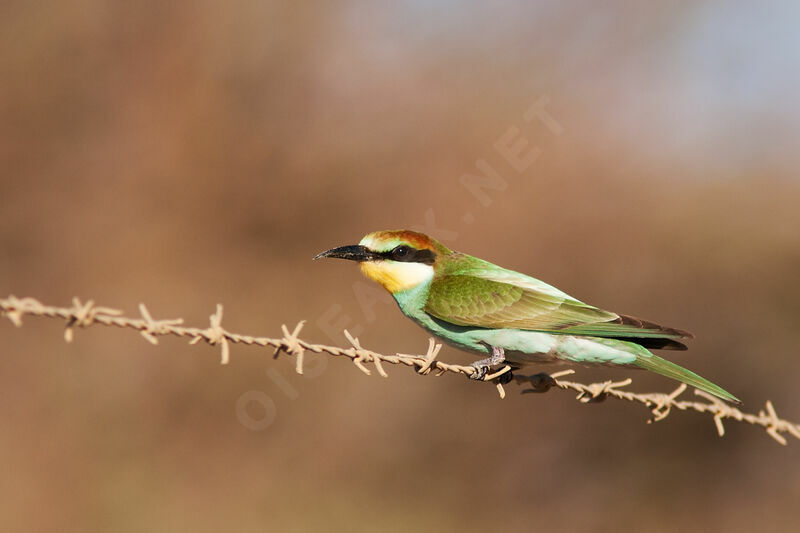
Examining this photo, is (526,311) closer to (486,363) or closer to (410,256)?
(486,363)

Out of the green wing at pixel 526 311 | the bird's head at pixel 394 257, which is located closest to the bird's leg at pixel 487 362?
the green wing at pixel 526 311

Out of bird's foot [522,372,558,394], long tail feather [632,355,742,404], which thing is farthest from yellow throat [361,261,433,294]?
long tail feather [632,355,742,404]

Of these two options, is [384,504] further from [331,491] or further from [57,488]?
[57,488]

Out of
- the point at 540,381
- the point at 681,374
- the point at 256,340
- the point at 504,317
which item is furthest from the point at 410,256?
the point at 256,340

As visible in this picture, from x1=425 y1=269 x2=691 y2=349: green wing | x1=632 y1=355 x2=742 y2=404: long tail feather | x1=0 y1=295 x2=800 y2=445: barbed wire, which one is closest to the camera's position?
x1=0 y1=295 x2=800 y2=445: barbed wire

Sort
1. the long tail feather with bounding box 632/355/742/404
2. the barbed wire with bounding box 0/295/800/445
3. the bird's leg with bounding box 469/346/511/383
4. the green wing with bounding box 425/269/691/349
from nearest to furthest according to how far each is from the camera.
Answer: the barbed wire with bounding box 0/295/800/445 < the long tail feather with bounding box 632/355/742/404 < the green wing with bounding box 425/269/691/349 < the bird's leg with bounding box 469/346/511/383

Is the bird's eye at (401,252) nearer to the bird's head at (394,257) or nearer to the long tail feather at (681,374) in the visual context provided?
the bird's head at (394,257)

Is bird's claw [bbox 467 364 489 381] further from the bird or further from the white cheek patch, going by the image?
the white cheek patch

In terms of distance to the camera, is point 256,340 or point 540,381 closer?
point 256,340
